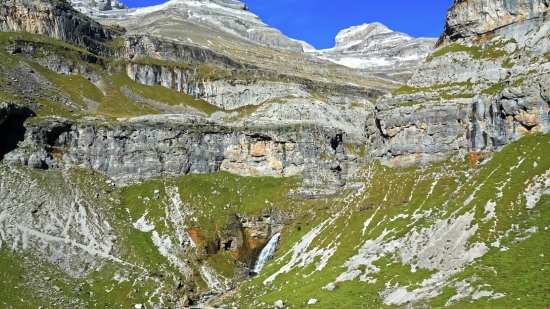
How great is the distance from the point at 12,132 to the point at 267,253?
58288mm

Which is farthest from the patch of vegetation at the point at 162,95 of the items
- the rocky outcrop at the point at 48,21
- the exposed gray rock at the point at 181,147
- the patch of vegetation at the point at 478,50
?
the patch of vegetation at the point at 478,50

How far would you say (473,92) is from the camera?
267 feet

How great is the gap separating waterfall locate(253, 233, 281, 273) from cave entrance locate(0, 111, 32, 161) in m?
54.0

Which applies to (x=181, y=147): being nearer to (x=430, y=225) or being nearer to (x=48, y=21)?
(x=430, y=225)

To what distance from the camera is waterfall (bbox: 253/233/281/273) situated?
9150 cm

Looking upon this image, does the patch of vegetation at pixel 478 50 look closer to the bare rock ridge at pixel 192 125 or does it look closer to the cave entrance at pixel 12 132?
the bare rock ridge at pixel 192 125

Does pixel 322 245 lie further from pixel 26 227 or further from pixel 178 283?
pixel 26 227

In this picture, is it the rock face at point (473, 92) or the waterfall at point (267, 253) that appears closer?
the rock face at point (473, 92)

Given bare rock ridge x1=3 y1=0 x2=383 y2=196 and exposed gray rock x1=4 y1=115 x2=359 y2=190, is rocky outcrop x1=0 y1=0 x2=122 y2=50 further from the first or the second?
exposed gray rock x1=4 y1=115 x2=359 y2=190

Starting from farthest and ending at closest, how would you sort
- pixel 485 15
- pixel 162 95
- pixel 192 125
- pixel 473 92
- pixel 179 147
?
pixel 162 95 < pixel 192 125 < pixel 179 147 < pixel 485 15 < pixel 473 92

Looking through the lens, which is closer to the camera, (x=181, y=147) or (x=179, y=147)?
(x=179, y=147)

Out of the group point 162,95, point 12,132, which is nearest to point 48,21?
point 162,95

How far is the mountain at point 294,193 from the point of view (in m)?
60.6

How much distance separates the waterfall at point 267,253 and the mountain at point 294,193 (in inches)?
13.4
